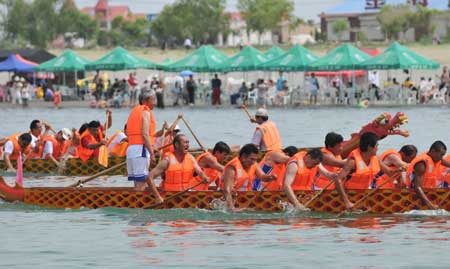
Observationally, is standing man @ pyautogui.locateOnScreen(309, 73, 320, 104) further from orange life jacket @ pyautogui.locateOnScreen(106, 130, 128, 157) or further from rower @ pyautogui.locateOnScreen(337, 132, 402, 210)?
rower @ pyautogui.locateOnScreen(337, 132, 402, 210)

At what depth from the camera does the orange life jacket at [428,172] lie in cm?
1977

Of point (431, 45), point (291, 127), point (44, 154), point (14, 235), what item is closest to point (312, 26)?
point (431, 45)

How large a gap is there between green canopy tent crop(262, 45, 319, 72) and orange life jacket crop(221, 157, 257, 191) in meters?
35.5

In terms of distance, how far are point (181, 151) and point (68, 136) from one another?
8366mm

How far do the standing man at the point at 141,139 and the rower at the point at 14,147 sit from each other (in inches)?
292

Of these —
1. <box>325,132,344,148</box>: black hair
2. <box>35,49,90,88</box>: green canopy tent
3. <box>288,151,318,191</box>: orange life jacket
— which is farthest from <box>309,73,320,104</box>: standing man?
<box>325,132,344,148</box>: black hair

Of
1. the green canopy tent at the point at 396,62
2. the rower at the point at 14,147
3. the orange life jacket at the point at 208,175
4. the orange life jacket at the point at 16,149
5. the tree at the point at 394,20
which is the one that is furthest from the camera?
the tree at the point at 394,20

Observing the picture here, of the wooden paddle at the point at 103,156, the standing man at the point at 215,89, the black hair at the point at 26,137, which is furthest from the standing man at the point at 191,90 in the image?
the wooden paddle at the point at 103,156

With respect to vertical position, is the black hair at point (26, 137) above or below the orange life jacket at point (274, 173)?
above

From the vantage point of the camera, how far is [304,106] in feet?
194

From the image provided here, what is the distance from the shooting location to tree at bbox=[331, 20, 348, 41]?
360 ft

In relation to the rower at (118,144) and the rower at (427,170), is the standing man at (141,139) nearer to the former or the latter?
the rower at (427,170)

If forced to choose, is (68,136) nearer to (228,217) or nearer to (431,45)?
(228,217)

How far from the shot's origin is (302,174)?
19.8m
